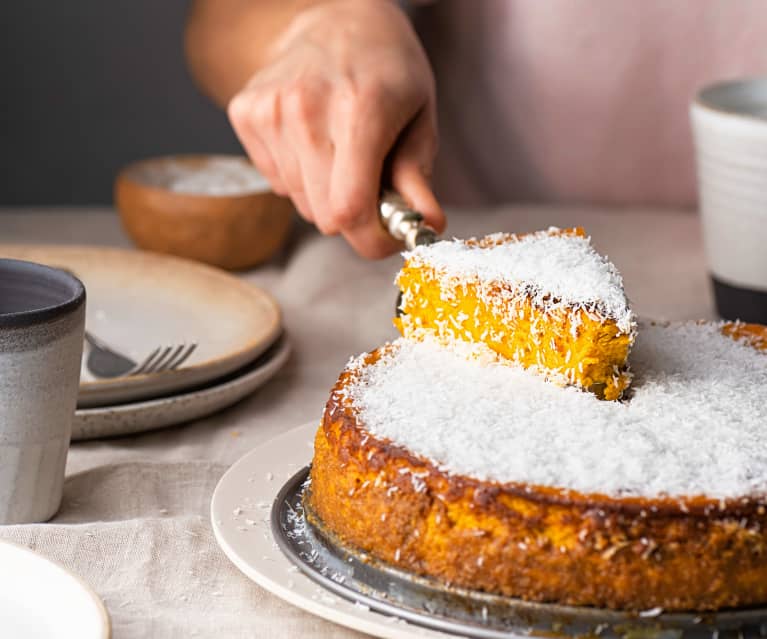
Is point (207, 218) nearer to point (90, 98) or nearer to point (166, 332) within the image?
point (166, 332)

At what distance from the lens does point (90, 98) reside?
99.1 inches

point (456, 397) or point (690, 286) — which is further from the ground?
point (456, 397)

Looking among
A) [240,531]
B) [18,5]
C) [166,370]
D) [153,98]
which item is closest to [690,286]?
[166,370]

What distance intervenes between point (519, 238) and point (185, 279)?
515mm

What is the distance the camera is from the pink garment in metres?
1.86

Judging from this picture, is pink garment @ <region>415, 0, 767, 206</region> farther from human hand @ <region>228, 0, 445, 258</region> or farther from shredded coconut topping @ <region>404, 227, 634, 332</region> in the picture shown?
shredded coconut topping @ <region>404, 227, 634, 332</region>

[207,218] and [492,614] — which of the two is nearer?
[492,614]

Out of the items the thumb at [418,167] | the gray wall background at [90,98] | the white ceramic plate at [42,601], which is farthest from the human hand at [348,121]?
the gray wall background at [90,98]

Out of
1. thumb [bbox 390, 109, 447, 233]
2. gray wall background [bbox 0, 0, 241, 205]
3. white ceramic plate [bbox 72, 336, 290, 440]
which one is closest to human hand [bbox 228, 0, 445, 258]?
thumb [bbox 390, 109, 447, 233]

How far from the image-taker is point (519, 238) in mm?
Result: 964

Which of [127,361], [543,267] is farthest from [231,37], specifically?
[543,267]

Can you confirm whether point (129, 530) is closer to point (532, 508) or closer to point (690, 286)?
point (532, 508)

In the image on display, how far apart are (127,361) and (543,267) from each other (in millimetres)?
454

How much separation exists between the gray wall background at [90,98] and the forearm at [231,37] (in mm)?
598
